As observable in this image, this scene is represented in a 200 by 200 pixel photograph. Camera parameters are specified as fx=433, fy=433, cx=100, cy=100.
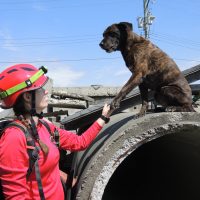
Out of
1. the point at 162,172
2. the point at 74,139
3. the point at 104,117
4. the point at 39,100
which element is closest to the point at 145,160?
the point at 162,172

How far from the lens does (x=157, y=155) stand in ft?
20.1

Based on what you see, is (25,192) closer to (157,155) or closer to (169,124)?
(169,124)

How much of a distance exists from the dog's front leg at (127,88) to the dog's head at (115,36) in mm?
532

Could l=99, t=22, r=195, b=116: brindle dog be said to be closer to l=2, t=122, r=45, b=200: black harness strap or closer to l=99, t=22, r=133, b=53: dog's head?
l=99, t=22, r=133, b=53: dog's head

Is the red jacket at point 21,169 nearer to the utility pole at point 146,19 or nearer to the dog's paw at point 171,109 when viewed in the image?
the dog's paw at point 171,109

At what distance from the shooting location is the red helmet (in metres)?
3.18

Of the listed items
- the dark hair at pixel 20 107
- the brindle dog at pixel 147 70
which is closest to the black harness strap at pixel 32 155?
the dark hair at pixel 20 107

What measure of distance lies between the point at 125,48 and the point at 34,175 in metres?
2.25

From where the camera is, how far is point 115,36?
4824 millimetres

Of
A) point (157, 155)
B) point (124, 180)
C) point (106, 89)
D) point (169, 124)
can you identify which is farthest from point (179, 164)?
point (106, 89)

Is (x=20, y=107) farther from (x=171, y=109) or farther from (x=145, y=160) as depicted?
(x=145, y=160)

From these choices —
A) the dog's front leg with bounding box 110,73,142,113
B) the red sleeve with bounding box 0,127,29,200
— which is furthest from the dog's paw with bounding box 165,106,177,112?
the red sleeve with bounding box 0,127,29,200

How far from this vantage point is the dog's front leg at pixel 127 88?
4.31m

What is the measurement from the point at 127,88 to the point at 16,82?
148cm
